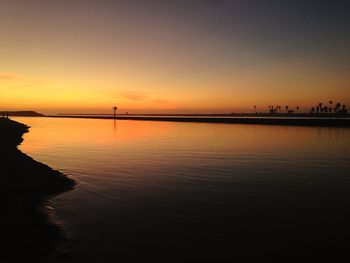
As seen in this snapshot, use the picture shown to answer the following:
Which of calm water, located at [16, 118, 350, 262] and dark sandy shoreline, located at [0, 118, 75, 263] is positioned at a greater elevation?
dark sandy shoreline, located at [0, 118, 75, 263]

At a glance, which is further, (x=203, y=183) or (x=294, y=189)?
(x=203, y=183)

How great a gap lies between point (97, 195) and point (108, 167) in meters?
8.61

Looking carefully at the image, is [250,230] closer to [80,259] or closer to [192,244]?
[192,244]

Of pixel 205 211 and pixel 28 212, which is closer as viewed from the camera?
pixel 28 212

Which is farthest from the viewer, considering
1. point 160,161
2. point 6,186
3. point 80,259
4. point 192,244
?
point 160,161

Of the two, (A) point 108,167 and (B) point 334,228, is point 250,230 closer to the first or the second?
(B) point 334,228

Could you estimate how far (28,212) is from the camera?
12.1 meters

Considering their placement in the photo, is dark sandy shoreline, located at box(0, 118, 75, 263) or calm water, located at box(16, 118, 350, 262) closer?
dark sandy shoreline, located at box(0, 118, 75, 263)

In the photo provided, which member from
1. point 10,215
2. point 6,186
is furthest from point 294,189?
point 6,186

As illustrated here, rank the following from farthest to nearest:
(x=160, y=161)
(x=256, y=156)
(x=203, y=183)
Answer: (x=256, y=156), (x=160, y=161), (x=203, y=183)

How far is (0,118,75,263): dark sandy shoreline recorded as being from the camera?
895 centimetres

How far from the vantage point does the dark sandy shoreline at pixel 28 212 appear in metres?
8.95

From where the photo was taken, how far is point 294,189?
16.9 metres

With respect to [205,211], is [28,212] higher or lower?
higher
